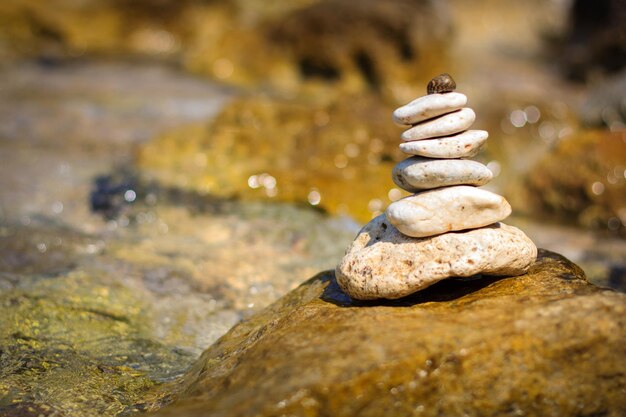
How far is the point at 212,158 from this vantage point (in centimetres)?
655

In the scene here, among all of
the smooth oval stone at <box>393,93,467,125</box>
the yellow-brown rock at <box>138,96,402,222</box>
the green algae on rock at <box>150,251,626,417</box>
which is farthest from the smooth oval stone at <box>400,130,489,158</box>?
the yellow-brown rock at <box>138,96,402,222</box>

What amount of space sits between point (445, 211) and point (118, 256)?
9.09ft

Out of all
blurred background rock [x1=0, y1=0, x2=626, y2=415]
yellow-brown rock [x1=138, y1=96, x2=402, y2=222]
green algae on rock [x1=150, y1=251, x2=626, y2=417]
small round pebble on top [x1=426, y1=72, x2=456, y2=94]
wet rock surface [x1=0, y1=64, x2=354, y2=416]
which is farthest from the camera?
yellow-brown rock [x1=138, y1=96, x2=402, y2=222]

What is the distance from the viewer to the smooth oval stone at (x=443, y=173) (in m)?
3.11

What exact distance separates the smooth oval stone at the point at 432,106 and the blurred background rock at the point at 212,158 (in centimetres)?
178

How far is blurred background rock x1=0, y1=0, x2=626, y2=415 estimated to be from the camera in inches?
158

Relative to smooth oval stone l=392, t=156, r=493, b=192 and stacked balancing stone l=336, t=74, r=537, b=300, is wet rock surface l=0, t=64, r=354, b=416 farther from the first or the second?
smooth oval stone l=392, t=156, r=493, b=192

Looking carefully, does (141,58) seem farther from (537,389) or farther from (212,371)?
(537,389)

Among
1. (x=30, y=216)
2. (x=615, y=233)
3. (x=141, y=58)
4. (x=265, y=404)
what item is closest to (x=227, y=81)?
(x=141, y=58)

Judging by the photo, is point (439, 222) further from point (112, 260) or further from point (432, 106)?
point (112, 260)

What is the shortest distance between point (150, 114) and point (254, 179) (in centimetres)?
248

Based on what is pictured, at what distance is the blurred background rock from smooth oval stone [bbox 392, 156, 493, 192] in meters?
1.60

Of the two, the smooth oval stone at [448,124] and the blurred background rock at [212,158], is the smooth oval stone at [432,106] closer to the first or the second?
the smooth oval stone at [448,124]

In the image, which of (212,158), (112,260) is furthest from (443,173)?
(212,158)
